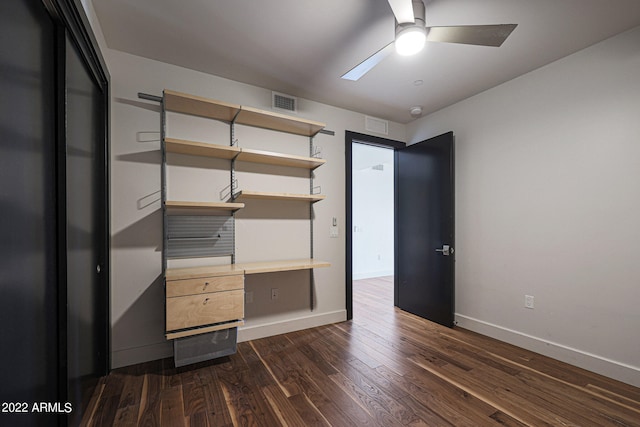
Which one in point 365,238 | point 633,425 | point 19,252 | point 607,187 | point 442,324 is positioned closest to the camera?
point 19,252

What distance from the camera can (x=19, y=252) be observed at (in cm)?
99

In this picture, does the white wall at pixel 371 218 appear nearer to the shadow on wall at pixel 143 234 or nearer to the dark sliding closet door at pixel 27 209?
the shadow on wall at pixel 143 234

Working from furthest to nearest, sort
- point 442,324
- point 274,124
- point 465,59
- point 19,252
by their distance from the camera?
point 442,324 < point 274,124 < point 465,59 < point 19,252

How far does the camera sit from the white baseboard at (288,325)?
9.34 ft

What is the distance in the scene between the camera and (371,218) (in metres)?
6.46

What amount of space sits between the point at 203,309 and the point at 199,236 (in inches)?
27.4

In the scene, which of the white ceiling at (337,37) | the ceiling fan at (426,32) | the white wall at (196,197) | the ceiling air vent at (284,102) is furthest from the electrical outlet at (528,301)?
the ceiling air vent at (284,102)

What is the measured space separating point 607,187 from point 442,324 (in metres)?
2.00

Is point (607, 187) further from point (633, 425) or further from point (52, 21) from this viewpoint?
point (52, 21)

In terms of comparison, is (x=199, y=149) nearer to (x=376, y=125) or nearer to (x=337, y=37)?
(x=337, y=37)

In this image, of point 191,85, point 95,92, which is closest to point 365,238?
point 191,85

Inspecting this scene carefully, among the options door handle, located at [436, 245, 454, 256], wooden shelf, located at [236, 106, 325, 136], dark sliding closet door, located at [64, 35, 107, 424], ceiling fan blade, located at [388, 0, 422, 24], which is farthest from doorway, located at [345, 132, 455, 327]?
dark sliding closet door, located at [64, 35, 107, 424]

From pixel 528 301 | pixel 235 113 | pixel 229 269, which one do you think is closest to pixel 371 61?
pixel 235 113

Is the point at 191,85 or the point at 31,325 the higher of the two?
the point at 191,85
